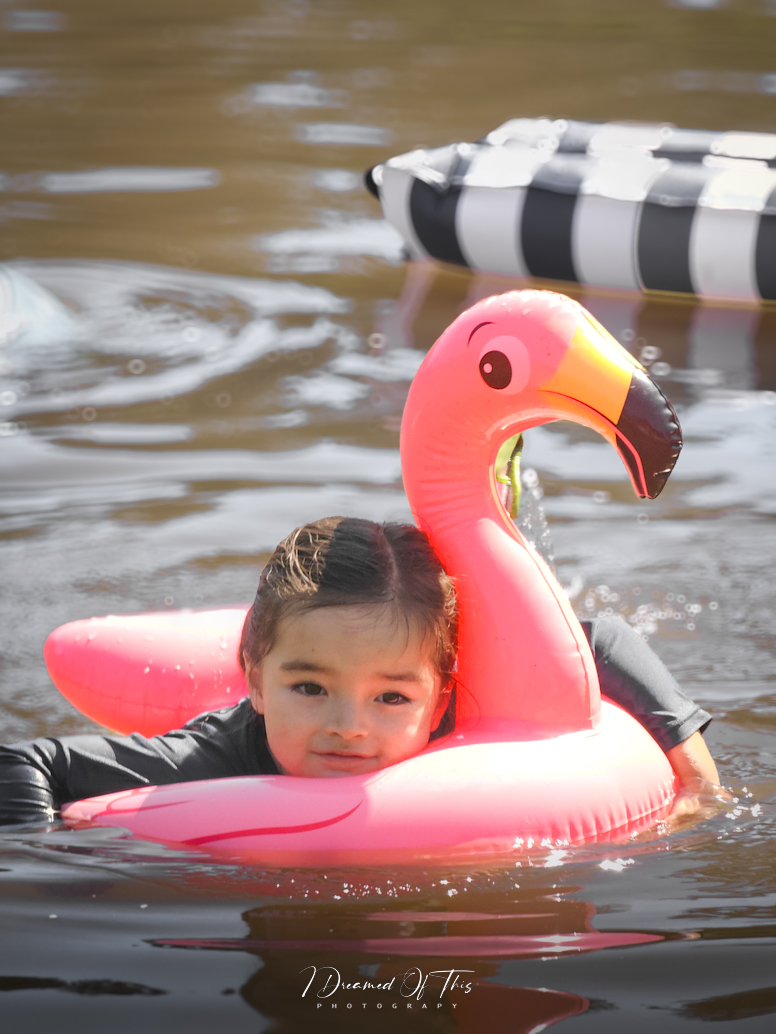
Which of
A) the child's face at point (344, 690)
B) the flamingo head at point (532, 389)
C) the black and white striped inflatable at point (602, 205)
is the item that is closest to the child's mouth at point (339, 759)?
the child's face at point (344, 690)

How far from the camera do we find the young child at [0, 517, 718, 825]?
1739mm

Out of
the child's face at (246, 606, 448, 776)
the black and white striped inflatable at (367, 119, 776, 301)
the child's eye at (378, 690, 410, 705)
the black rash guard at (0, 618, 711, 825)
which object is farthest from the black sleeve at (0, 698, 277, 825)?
the black and white striped inflatable at (367, 119, 776, 301)

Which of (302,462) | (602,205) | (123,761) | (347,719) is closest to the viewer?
(347,719)

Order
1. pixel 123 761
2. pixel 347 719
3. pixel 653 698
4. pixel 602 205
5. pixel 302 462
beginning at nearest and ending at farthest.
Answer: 1. pixel 347 719
2. pixel 123 761
3. pixel 653 698
4. pixel 302 462
5. pixel 602 205

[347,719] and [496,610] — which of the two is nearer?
[347,719]

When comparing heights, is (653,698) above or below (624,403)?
below

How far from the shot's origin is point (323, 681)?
1.74 meters

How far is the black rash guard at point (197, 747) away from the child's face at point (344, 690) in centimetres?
16

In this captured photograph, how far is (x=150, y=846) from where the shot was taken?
1746 mm

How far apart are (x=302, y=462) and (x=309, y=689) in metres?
1.83

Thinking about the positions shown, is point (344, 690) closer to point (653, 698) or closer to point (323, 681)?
point (323, 681)

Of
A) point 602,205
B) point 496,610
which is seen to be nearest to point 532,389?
point 496,610

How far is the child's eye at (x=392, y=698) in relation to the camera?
5.82 ft

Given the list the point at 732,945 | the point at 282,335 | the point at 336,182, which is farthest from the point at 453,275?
the point at 732,945
